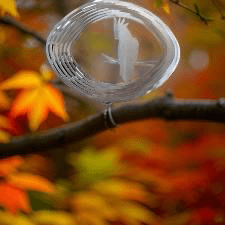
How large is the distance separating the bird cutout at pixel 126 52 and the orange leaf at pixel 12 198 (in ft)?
2.23

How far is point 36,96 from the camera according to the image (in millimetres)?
1720

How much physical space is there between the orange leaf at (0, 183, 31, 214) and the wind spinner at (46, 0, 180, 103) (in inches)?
24.7

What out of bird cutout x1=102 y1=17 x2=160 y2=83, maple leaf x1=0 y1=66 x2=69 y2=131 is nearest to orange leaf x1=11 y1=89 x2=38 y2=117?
maple leaf x1=0 y1=66 x2=69 y2=131

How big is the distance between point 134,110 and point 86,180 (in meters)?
0.80

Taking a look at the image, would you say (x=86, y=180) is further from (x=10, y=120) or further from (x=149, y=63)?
(x=149, y=63)

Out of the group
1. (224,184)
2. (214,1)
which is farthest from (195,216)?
(214,1)

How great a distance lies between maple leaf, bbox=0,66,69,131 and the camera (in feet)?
5.51

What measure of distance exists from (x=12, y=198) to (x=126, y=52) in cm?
74

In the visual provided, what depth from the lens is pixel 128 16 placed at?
43.5 inches

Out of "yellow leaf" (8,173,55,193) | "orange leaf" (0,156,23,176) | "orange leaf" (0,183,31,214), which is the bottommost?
"orange leaf" (0,183,31,214)

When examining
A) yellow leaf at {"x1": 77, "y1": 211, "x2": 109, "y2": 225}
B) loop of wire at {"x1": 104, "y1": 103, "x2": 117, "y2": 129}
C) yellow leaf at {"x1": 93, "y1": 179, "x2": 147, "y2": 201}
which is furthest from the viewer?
yellow leaf at {"x1": 93, "y1": 179, "x2": 147, "y2": 201}

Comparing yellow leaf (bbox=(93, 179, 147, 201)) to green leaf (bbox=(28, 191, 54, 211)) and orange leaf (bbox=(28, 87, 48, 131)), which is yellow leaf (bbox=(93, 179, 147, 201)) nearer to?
green leaf (bbox=(28, 191, 54, 211))

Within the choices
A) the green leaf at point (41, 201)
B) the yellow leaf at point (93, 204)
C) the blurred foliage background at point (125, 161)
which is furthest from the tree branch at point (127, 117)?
the green leaf at point (41, 201)

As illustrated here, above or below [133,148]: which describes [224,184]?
below
